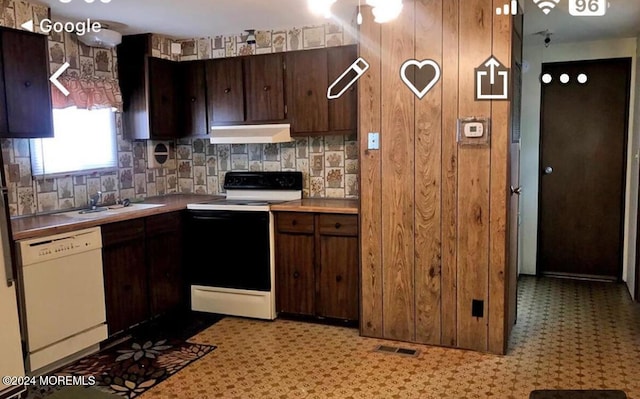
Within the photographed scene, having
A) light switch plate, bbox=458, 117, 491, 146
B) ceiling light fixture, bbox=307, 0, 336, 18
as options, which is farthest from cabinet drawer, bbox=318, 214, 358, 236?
ceiling light fixture, bbox=307, 0, 336, 18

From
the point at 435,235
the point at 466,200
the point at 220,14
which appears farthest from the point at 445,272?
the point at 220,14

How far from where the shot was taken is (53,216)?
3756 mm

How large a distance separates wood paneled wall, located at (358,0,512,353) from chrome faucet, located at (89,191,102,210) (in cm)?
210

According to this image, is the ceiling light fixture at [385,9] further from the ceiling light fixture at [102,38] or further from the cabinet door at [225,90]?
the ceiling light fixture at [102,38]

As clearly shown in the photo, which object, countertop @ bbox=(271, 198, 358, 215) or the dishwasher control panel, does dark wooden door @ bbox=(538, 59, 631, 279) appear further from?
the dishwasher control panel

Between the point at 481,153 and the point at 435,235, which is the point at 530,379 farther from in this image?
the point at 481,153

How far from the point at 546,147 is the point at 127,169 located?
157 inches

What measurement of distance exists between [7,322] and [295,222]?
1.98 metres

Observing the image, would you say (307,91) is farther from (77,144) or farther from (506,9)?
(77,144)

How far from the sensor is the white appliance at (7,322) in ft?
9.36

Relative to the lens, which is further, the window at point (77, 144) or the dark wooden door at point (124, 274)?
the window at point (77, 144)

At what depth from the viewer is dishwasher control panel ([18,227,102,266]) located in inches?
122

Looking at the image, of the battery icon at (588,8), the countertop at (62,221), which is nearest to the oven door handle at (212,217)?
the countertop at (62,221)

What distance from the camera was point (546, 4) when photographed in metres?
3.48
